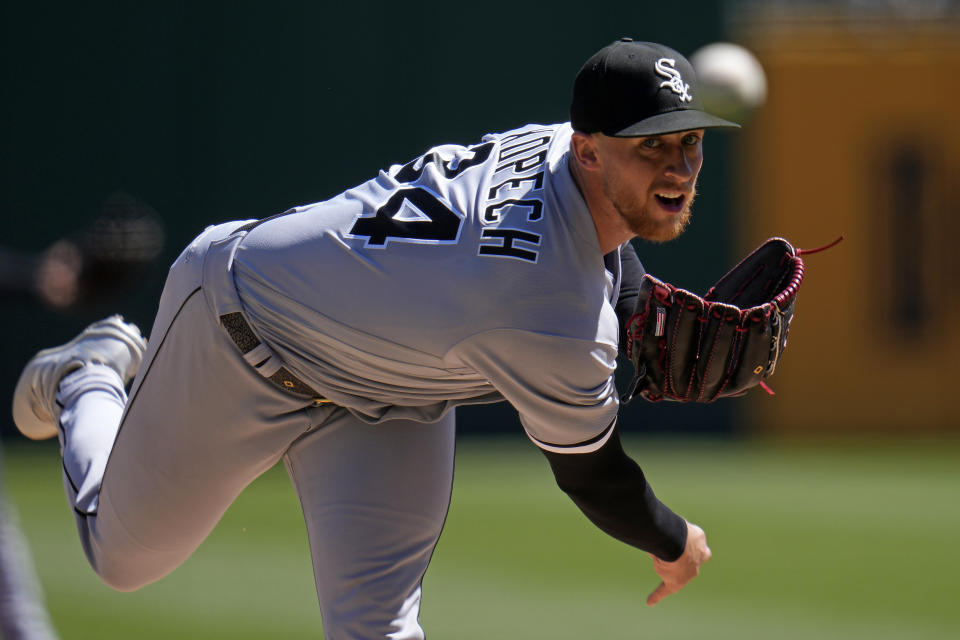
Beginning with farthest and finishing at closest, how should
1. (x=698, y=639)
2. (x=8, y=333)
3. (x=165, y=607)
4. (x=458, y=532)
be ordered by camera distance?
1. (x=8, y=333)
2. (x=458, y=532)
3. (x=165, y=607)
4. (x=698, y=639)

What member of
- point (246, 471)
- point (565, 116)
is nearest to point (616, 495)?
point (246, 471)

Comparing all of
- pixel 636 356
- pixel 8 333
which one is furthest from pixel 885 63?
pixel 636 356

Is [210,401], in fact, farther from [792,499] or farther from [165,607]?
[792,499]

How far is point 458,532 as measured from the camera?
768 cm

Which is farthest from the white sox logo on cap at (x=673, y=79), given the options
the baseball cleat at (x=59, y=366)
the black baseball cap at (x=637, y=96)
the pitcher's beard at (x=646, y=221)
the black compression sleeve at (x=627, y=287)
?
the baseball cleat at (x=59, y=366)

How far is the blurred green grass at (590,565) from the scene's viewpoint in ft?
18.1

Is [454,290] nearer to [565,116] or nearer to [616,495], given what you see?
[616,495]

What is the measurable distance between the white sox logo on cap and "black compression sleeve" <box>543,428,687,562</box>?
79 cm

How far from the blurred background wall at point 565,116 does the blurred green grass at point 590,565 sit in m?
1.44

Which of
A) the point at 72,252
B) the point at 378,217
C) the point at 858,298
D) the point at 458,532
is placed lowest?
the point at 858,298

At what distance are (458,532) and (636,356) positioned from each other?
4.60 m

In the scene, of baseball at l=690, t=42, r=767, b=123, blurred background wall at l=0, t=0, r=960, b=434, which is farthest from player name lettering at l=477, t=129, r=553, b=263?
blurred background wall at l=0, t=0, r=960, b=434

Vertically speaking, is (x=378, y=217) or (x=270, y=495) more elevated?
(x=378, y=217)

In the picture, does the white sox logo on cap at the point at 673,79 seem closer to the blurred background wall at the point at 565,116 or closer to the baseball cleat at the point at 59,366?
the baseball cleat at the point at 59,366
